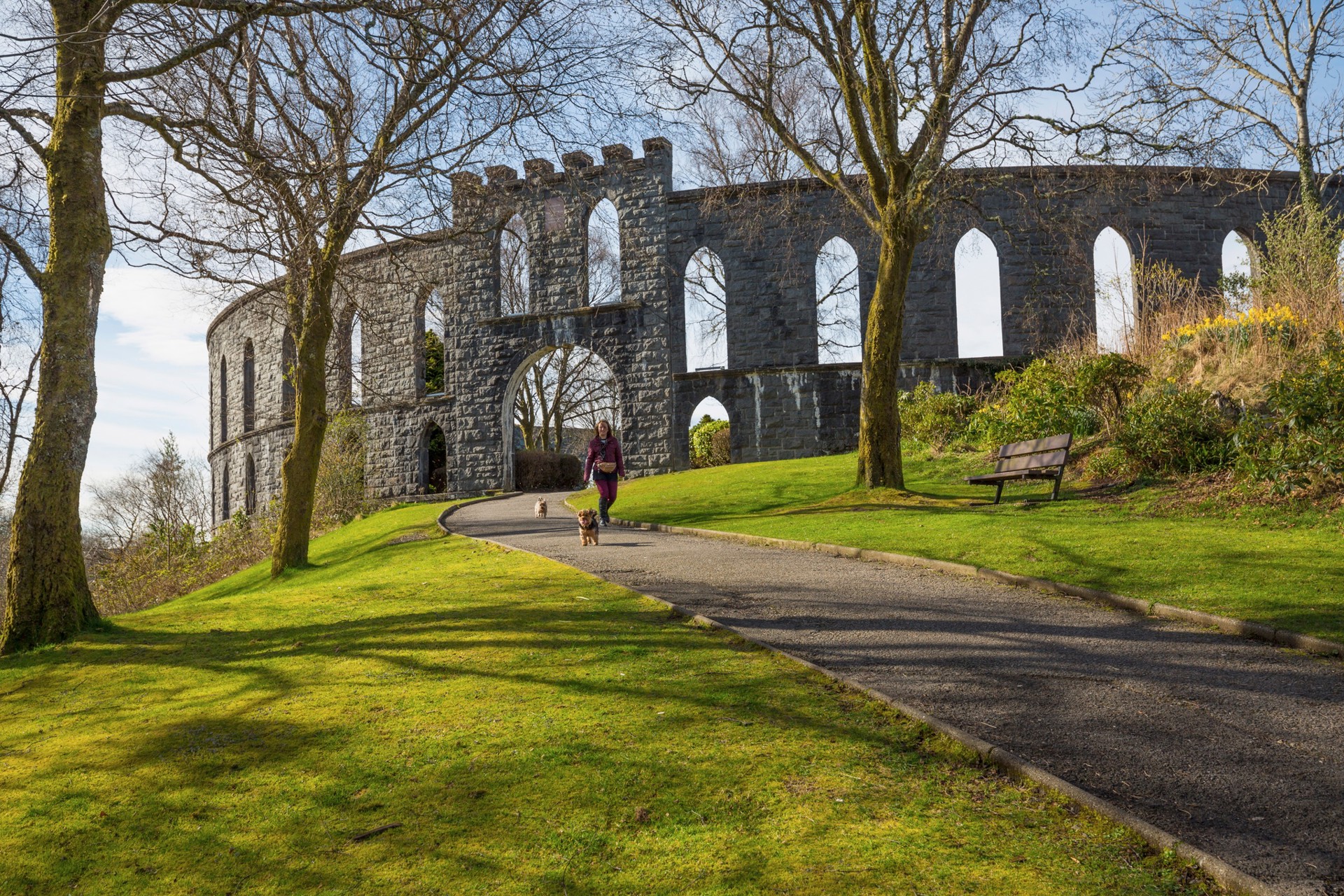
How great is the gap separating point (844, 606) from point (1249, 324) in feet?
31.9

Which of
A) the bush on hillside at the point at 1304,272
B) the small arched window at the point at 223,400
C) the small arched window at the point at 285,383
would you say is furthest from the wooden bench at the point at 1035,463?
the small arched window at the point at 223,400

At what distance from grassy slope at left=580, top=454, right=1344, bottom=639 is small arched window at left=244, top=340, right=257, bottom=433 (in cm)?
2433

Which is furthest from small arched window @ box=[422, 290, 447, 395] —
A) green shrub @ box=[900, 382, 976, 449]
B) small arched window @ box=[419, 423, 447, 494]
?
green shrub @ box=[900, 382, 976, 449]

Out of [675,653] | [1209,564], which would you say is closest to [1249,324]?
[1209,564]

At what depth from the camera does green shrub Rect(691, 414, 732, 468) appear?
30.4 meters

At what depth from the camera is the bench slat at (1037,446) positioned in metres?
12.5

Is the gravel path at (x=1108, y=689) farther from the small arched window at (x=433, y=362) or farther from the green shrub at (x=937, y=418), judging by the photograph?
the small arched window at (x=433, y=362)

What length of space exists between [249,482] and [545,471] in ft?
46.1

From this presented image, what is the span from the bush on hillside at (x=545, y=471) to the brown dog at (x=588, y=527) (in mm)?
15820

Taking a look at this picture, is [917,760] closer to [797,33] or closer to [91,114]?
[91,114]

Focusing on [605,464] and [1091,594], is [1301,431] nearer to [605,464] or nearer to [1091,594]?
[1091,594]

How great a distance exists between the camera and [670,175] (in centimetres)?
2742

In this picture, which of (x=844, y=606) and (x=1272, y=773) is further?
(x=844, y=606)

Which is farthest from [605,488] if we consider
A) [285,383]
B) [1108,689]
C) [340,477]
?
[285,383]
